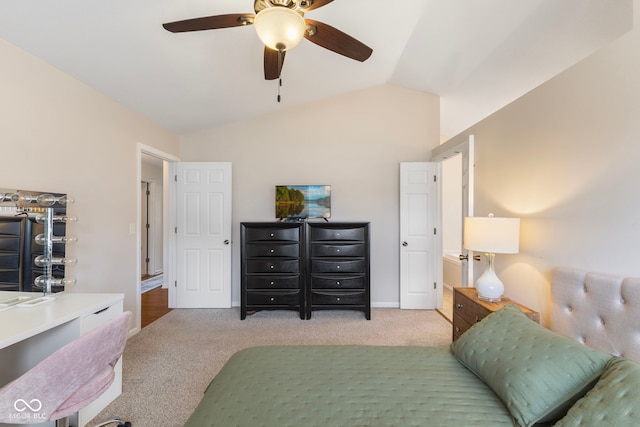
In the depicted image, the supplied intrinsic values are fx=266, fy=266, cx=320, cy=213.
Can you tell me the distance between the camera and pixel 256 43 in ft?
7.36

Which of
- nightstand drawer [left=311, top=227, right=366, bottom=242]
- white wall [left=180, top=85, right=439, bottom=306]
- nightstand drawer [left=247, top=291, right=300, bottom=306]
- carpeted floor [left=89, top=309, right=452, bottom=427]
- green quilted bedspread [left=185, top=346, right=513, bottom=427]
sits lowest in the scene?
carpeted floor [left=89, top=309, right=452, bottom=427]

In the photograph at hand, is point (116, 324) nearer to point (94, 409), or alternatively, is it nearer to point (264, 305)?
point (94, 409)

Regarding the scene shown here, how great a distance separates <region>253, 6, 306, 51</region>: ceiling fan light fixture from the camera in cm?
133

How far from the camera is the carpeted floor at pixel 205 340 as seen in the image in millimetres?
1870

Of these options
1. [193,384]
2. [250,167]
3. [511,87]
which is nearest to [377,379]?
[193,384]

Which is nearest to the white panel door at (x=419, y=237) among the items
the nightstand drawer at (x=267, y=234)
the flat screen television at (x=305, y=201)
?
the flat screen television at (x=305, y=201)

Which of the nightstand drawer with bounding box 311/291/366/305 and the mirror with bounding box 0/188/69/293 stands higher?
the mirror with bounding box 0/188/69/293

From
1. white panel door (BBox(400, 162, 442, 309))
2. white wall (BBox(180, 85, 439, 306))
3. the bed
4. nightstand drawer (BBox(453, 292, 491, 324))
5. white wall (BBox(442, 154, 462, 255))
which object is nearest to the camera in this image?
the bed

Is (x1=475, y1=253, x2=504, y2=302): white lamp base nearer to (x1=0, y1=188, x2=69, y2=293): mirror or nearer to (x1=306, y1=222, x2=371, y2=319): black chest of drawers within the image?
(x1=306, y1=222, x2=371, y2=319): black chest of drawers

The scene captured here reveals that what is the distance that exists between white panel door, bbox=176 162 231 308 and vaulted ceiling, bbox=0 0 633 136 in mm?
789

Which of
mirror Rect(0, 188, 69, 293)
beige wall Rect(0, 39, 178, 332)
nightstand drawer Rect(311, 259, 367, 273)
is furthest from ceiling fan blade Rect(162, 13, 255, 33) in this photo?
nightstand drawer Rect(311, 259, 367, 273)

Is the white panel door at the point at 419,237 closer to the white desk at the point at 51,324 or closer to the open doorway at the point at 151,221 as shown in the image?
the white desk at the point at 51,324

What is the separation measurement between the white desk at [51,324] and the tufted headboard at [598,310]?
2.83 meters

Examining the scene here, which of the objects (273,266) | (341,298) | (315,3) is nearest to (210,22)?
(315,3)
